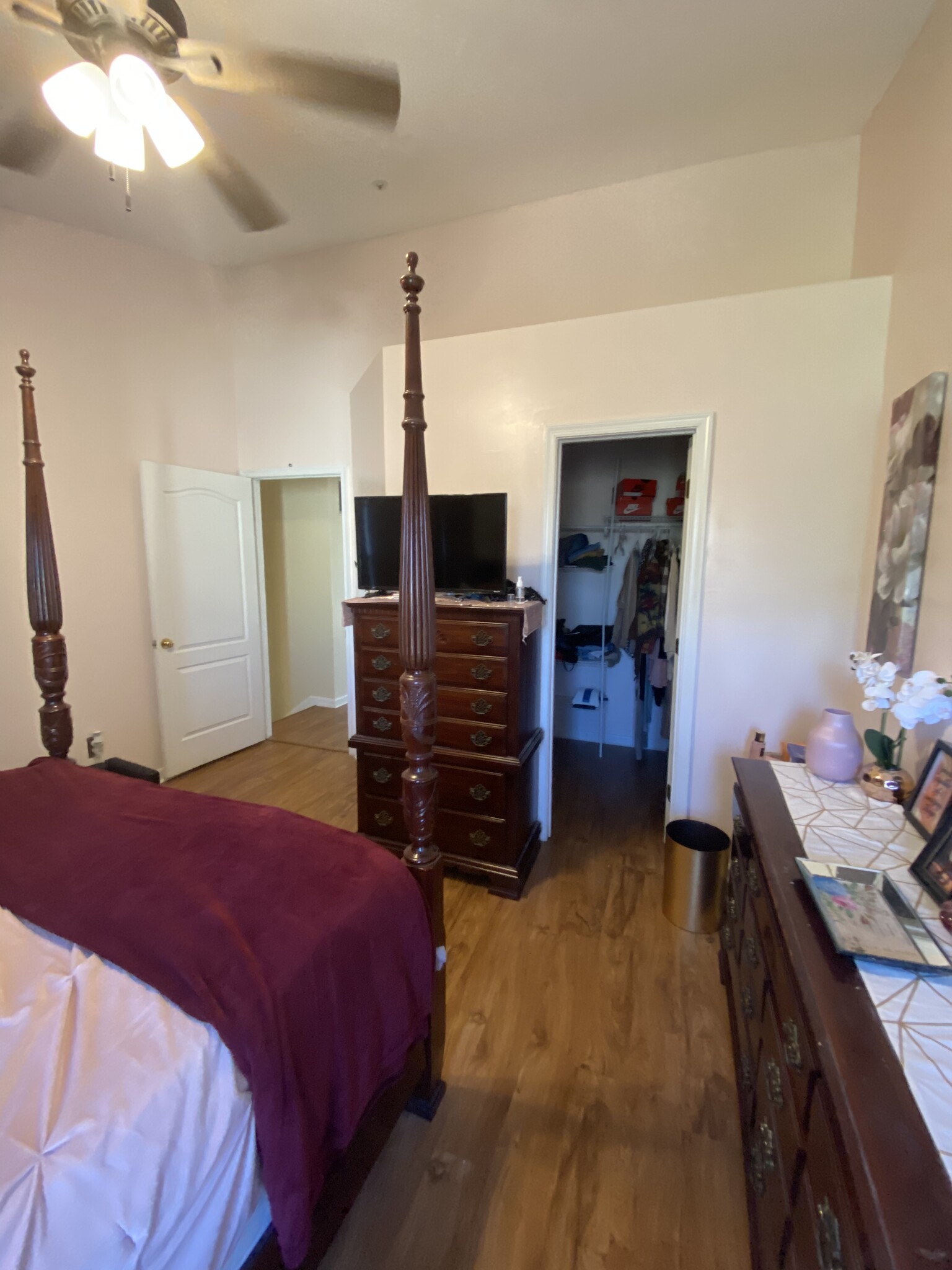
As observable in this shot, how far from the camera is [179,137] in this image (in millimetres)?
1445

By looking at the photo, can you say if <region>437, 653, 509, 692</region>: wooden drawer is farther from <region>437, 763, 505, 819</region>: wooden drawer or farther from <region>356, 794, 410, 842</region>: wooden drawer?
<region>356, 794, 410, 842</region>: wooden drawer

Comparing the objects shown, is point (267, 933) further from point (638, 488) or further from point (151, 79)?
point (638, 488)

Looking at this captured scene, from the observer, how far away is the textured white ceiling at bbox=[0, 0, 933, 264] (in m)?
1.84

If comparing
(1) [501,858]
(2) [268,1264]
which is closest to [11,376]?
(1) [501,858]

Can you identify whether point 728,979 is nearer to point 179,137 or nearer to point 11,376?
point 179,137

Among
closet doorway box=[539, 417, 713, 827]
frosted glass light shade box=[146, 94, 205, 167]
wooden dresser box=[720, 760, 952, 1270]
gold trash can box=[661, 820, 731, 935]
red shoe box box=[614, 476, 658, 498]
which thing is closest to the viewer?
wooden dresser box=[720, 760, 952, 1270]

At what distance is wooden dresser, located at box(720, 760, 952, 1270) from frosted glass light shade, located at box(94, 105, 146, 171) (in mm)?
2374

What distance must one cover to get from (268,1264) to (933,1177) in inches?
44.5

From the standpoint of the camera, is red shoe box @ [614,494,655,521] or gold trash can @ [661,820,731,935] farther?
red shoe box @ [614,494,655,521]

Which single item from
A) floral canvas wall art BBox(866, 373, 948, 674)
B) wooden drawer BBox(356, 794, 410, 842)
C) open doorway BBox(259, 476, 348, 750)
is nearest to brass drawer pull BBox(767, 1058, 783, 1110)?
floral canvas wall art BBox(866, 373, 948, 674)

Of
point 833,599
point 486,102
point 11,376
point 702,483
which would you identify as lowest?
point 833,599

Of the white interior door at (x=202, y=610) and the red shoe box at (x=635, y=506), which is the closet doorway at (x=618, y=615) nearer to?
the red shoe box at (x=635, y=506)

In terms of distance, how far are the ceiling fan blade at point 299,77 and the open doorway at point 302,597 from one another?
2993 millimetres

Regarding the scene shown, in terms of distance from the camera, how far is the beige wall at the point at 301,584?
4527 millimetres
